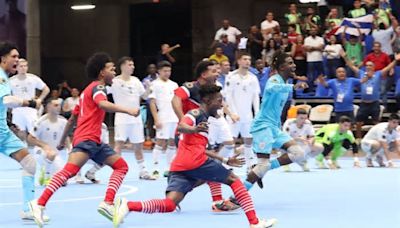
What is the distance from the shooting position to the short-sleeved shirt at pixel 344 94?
21922 mm

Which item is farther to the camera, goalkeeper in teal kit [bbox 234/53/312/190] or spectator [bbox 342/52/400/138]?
spectator [bbox 342/52/400/138]

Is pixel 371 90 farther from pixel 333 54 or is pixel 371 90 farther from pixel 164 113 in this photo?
pixel 164 113

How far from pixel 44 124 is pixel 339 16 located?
Answer: 1444cm

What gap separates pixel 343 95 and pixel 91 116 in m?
12.3

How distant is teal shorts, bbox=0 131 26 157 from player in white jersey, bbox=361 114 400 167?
382 inches

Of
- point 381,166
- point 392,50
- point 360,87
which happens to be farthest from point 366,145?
point 392,50

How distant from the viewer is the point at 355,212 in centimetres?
1142

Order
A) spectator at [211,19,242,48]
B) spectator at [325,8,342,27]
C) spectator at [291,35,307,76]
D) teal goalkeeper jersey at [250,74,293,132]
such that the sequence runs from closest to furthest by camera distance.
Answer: teal goalkeeper jersey at [250,74,293,132]
spectator at [291,35,307,76]
spectator at [325,8,342,27]
spectator at [211,19,242,48]

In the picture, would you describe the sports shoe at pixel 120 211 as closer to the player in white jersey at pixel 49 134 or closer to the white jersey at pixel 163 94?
the player in white jersey at pixel 49 134

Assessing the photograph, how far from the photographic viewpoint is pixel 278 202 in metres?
12.6

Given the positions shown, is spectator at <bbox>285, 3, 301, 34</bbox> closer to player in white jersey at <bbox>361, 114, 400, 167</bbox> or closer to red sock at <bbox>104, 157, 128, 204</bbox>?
player in white jersey at <bbox>361, 114, 400, 167</bbox>

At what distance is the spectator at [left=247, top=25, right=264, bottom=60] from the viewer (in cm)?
2692

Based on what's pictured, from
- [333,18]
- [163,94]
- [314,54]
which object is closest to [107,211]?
[163,94]

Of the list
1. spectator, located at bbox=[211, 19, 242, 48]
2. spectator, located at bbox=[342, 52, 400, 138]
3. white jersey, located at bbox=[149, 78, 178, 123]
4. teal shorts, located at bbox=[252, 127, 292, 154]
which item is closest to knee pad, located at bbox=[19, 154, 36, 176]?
teal shorts, located at bbox=[252, 127, 292, 154]
